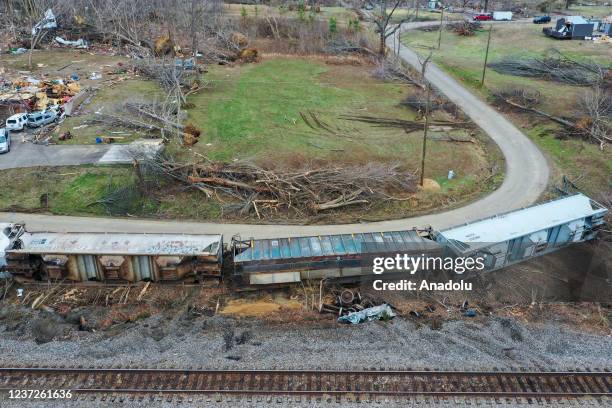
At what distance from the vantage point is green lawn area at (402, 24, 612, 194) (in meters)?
33.0

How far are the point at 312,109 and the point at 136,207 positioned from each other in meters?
20.3

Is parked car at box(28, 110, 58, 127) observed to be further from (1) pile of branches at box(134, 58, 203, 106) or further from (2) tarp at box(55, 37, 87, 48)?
(2) tarp at box(55, 37, 87, 48)

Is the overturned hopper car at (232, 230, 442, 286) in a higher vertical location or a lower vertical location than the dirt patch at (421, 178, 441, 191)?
higher

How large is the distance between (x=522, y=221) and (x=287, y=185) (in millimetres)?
12757

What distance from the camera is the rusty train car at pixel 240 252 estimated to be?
20688 mm

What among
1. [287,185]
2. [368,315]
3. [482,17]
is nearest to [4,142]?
[287,185]

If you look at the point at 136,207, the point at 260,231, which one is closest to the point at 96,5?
the point at 136,207

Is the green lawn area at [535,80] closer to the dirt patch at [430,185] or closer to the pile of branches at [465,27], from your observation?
the pile of branches at [465,27]

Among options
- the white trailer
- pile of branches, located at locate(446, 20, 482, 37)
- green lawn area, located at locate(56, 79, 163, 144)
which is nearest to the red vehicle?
the white trailer

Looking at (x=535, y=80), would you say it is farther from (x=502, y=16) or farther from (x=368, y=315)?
(x=368, y=315)

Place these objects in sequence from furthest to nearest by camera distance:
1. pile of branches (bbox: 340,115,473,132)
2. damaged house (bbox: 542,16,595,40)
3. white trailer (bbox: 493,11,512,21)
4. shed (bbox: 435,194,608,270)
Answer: white trailer (bbox: 493,11,512,21)
damaged house (bbox: 542,16,595,40)
pile of branches (bbox: 340,115,473,132)
shed (bbox: 435,194,608,270)

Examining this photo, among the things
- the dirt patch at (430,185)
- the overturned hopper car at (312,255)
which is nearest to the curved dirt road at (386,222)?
the dirt patch at (430,185)

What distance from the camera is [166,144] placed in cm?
3500

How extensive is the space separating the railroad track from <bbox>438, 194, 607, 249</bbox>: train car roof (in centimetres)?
643
